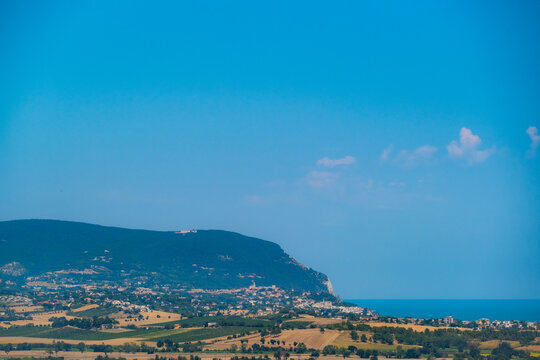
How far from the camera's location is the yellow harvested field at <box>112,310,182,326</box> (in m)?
171

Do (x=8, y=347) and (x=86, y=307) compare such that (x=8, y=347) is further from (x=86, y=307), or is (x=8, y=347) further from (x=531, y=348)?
(x=531, y=348)

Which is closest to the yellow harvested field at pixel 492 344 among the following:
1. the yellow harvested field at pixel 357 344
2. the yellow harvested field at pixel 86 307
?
the yellow harvested field at pixel 357 344

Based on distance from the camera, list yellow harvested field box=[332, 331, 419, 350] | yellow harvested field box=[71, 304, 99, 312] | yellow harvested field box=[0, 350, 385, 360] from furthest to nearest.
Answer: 1. yellow harvested field box=[71, 304, 99, 312]
2. yellow harvested field box=[332, 331, 419, 350]
3. yellow harvested field box=[0, 350, 385, 360]

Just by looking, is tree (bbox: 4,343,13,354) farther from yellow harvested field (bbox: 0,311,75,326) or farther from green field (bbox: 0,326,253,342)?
yellow harvested field (bbox: 0,311,75,326)

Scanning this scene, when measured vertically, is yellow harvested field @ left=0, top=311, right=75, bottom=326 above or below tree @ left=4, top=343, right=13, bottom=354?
above

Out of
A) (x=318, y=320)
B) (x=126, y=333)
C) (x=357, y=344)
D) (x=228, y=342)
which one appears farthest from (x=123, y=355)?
(x=318, y=320)

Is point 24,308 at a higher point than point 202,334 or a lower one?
higher

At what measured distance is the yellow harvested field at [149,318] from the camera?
17112 cm

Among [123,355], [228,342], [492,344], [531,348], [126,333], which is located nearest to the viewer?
[531,348]

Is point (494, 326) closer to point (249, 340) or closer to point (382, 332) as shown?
point (382, 332)

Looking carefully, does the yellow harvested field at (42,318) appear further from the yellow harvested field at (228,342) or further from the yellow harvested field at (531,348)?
the yellow harvested field at (531,348)

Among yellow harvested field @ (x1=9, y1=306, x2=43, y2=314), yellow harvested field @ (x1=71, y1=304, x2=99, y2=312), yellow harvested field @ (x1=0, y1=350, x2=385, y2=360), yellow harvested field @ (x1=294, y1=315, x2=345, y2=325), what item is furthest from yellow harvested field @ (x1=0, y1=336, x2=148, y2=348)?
yellow harvested field @ (x1=71, y1=304, x2=99, y2=312)

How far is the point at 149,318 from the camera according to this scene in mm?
181125

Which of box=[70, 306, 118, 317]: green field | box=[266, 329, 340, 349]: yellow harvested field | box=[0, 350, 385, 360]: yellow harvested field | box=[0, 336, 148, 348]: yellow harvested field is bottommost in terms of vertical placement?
box=[0, 350, 385, 360]: yellow harvested field
